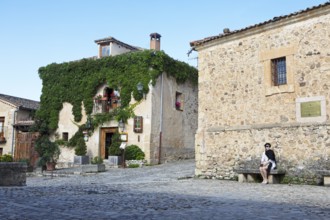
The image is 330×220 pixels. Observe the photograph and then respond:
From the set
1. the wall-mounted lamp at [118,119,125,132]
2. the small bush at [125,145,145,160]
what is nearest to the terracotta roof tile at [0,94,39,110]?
the wall-mounted lamp at [118,119,125,132]

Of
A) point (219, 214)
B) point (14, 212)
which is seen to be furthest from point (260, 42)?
point (14, 212)

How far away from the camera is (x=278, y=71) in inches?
454

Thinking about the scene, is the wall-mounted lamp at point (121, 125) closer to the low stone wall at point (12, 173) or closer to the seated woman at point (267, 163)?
the seated woman at point (267, 163)

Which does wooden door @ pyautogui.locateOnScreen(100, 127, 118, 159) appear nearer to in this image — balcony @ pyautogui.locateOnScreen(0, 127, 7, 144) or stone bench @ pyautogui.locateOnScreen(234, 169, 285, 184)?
A: balcony @ pyautogui.locateOnScreen(0, 127, 7, 144)

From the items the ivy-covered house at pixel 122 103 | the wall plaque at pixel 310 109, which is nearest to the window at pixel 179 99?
the ivy-covered house at pixel 122 103

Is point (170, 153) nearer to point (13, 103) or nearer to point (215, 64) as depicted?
point (215, 64)

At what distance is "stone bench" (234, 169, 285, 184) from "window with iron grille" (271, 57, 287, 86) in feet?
9.03

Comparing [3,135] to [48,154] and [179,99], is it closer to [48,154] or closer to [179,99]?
[48,154]

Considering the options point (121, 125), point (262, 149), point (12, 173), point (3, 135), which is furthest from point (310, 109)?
point (3, 135)

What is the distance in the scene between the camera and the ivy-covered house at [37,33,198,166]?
1987cm

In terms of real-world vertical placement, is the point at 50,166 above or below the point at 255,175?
below

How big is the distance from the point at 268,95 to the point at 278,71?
85 cm

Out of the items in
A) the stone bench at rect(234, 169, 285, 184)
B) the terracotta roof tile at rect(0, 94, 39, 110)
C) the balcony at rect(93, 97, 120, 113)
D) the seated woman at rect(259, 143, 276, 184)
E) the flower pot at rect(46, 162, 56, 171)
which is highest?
the terracotta roof tile at rect(0, 94, 39, 110)

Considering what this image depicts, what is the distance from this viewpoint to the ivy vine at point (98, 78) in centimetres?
2011
